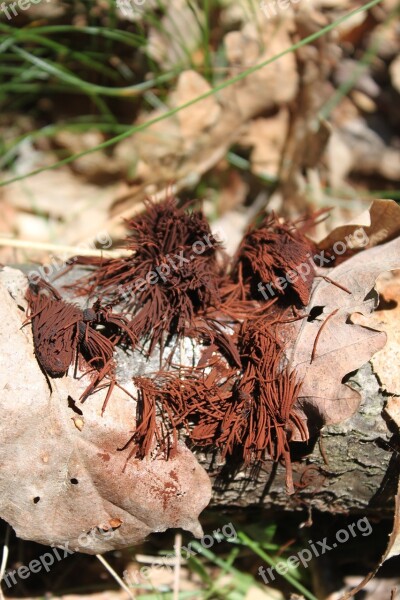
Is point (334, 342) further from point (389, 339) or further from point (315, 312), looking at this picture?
point (389, 339)

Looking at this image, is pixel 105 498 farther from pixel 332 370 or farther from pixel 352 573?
pixel 352 573

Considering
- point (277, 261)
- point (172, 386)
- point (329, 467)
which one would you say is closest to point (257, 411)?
point (172, 386)

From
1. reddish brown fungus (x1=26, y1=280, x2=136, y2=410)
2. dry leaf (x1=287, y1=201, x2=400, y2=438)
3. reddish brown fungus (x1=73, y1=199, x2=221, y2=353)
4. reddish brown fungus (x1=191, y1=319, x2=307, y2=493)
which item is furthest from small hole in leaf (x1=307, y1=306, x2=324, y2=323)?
reddish brown fungus (x1=26, y1=280, x2=136, y2=410)

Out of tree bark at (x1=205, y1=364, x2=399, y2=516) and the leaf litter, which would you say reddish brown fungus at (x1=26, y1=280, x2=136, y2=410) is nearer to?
the leaf litter

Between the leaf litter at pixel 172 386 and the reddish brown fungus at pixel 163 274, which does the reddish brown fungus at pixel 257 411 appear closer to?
the leaf litter at pixel 172 386

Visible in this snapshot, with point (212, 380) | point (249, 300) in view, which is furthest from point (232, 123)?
point (212, 380)
